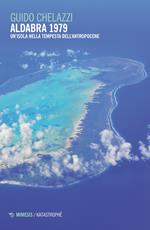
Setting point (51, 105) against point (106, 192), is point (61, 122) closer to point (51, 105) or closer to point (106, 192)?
point (51, 105)

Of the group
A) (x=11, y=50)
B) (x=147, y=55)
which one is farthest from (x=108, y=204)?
(x=11, y=50)

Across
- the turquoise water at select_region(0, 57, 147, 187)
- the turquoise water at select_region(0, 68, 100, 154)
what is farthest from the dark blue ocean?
the turquoise water at select_region(0, 68, 100, 154)

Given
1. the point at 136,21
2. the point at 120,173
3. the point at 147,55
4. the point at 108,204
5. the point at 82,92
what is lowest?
the point at 108,204

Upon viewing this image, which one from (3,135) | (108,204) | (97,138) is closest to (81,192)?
(108,204)

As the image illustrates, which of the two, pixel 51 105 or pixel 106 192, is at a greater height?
pixel 51 105

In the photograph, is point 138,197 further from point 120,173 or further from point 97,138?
point 97,138

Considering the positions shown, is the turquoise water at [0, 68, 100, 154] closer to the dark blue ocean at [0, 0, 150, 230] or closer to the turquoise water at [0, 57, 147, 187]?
the turquoise water at [0, 57, 147, 187]

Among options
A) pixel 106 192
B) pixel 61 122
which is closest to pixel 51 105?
pixel 61 122

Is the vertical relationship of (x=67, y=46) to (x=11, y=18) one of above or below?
below

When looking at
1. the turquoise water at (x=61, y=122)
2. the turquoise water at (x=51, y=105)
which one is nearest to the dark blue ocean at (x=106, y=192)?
the turquoise water at (x=61, y=122)

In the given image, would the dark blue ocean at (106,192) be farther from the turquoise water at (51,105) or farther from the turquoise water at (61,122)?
the turquoise water at (51,105)
